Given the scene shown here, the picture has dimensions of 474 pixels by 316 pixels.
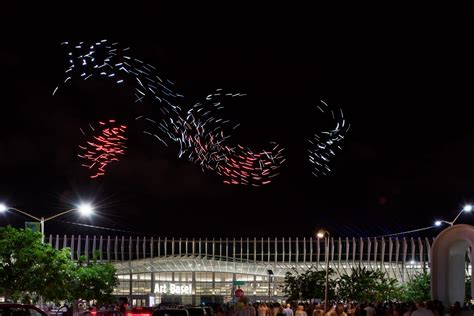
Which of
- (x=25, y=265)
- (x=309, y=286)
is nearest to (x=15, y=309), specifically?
(x=25, y=265)

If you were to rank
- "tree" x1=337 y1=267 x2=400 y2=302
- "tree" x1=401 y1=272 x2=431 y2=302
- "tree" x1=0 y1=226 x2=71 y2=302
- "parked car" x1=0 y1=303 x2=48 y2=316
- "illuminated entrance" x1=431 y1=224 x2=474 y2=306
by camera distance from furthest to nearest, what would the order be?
"tree" x1=401 y1=272 x2=431 y2=302 → "tree" x1=337 y1=267 x2=400 y2=302 → "tree" x1=0 y1=226 x2=71 y2=302 → "illuminated entrance" x1=431 y1=224 x2=474 y2=306 → "parked car" x1=0 y1=303 x2=48 y2=316

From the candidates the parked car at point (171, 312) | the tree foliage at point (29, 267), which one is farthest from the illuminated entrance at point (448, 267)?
the tree foliage at point (29, 267)

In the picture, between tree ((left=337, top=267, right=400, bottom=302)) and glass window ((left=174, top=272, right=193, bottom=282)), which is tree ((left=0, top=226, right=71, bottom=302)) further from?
glass window ((left=174, top=272, right=193, bottom=282))

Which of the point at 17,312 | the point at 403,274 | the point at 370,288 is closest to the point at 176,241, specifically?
the point at 403,274

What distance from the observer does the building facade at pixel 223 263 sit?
380 feet

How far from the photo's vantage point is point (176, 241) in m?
126

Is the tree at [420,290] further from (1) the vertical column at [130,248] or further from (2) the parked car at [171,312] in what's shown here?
(1) the vertical column at [130,248]

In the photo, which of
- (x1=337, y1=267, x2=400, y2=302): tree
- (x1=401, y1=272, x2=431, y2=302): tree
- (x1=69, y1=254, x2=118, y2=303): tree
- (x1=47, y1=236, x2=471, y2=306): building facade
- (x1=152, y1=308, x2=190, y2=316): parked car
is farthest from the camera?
(x1=47, y1=236, x2=471, y2=306): building facade

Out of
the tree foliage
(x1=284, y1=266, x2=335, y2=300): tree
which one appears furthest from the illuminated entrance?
(x1=284, y1=266, x2=335, y2=300): tree

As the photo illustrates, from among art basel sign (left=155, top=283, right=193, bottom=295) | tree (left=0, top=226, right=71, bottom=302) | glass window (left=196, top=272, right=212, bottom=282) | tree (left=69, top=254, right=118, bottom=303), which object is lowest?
art basel sign (left=155, top=283, right=193, bottom=295)

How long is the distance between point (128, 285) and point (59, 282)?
77.9 m

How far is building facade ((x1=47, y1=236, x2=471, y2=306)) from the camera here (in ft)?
380

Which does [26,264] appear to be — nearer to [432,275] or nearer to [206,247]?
[432,275]

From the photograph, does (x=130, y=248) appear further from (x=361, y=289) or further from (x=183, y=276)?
(x=361, y=289)
